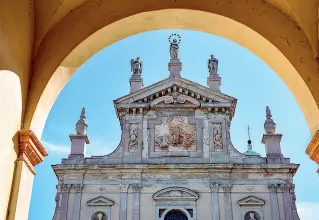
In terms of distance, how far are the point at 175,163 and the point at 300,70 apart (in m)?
13.9

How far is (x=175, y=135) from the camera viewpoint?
1838cm

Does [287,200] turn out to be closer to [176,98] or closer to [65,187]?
[176,98]

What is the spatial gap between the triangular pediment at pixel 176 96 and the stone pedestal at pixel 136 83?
0.65 metres

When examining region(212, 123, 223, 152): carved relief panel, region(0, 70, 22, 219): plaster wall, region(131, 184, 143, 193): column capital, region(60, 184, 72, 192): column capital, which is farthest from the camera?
region(212, 123, 223, 152): carved relief panel

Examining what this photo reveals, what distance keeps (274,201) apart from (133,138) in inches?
250

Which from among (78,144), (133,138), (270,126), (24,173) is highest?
(270,126)

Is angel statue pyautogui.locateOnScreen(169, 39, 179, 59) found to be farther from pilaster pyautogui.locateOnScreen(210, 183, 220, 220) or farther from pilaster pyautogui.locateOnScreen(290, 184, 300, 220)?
pilaster pyautogui.locateOnScreen(290, 184, 300, 220)

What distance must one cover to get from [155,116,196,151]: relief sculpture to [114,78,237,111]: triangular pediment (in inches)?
33.9

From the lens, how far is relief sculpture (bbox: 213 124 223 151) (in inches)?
720

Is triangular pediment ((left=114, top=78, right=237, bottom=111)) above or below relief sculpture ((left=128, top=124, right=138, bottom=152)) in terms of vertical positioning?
above

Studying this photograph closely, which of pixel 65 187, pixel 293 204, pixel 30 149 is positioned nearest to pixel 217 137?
pixel 293 204

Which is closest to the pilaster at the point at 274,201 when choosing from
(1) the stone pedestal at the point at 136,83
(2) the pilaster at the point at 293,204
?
(2) the pilaster at the point at 293,204

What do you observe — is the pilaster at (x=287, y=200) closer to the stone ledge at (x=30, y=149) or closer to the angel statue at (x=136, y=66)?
the angel statue at (x=136, y=66)

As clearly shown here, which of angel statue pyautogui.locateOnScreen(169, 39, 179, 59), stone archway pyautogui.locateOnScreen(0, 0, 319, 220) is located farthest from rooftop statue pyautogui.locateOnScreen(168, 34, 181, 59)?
stone archway pyautogui.locateOnScreen(0, 0, 319, 220)
